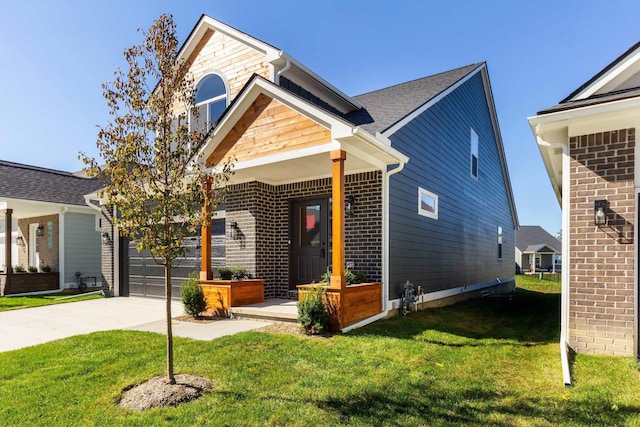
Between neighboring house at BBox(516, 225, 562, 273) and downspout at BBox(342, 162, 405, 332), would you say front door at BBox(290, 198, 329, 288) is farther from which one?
neighboring house at BBox(516, 225, 562, 273)

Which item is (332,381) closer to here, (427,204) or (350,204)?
(350,204)

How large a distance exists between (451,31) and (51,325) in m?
13.1

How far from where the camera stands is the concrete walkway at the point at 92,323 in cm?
609

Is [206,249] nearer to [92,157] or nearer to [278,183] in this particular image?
[278,183]

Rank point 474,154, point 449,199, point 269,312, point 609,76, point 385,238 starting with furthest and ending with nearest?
point 474,154, point 449,199, point 385,238, point 269,312, point 609,76

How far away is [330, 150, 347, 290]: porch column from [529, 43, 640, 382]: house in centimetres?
277

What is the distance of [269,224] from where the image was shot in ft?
29.8

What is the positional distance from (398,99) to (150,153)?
7553mm

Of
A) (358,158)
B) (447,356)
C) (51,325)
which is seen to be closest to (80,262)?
(51,325)

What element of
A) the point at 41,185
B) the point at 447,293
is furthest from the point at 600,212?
the point at 41,185

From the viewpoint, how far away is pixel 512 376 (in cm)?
427

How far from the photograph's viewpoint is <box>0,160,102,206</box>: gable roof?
1330cm

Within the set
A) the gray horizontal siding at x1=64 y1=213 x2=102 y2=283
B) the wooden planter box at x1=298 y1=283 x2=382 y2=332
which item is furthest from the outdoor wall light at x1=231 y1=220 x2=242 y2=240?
the gray horizontal siding at x1=64 y1=213 x2=102 y2=283

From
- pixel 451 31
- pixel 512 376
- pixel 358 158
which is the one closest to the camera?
pixel 512 376
